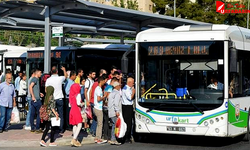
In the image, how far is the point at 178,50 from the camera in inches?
515

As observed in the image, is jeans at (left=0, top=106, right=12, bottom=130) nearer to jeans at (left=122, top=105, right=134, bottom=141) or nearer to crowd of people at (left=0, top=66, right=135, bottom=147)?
crowd of people at (left=0, top=66, right=135, bottom=147)

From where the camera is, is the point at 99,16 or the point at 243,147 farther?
the point at 99,16

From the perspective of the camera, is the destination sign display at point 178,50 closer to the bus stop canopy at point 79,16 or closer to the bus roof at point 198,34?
the bus roof at point 198,34

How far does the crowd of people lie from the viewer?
1280 centimetres

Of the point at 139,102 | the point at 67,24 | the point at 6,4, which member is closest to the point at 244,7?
the point at 67,24

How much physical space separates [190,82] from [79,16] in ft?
34.0

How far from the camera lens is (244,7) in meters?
58.1

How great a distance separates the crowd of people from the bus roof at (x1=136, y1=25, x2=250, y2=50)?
1.25 metres

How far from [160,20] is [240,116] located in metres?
9.01

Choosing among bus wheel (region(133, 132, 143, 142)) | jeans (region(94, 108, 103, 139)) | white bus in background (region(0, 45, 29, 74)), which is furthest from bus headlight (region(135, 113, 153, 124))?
white bus in background (region(0, 45, 29, 74))

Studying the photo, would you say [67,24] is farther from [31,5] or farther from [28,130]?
[28,130]

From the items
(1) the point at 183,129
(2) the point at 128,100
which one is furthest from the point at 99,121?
(1) the point at 183,129

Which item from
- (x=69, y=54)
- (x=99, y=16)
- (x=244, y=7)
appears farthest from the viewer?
(x=244, y=7)

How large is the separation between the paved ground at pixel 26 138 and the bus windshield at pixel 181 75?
2.20 meters
